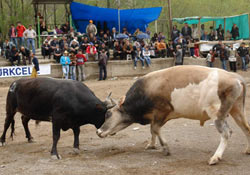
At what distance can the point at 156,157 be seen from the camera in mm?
8203

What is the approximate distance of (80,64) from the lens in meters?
23.9

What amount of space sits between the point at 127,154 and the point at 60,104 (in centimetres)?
169

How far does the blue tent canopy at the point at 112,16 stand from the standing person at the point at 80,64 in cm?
476

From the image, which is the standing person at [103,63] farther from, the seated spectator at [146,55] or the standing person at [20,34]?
the standing person at [20,34]

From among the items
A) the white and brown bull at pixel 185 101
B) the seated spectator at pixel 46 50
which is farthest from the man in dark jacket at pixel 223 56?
the white and brown bull at pixel 185 101

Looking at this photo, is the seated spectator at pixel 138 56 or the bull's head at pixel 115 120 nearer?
the bull's head at pixel 115 120

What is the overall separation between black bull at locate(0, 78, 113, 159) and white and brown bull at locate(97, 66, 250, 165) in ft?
1.22

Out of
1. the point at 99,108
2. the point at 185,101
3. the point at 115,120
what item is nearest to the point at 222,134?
the point at 185,101

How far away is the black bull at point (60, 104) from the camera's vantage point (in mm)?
8570

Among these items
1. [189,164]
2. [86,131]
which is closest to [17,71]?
[86,131]

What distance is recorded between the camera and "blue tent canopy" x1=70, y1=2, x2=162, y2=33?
27.7m

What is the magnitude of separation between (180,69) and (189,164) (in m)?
1.85

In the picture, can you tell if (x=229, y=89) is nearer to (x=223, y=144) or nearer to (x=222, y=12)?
(x=223, y=144)

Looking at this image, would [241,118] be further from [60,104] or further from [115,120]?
[60,104]
